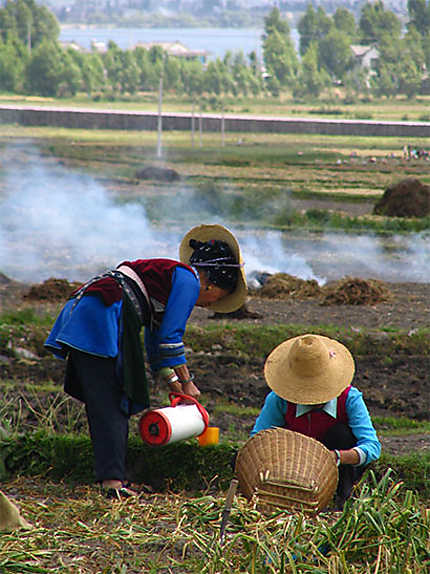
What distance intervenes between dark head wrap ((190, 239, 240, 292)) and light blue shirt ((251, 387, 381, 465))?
85 centimetres

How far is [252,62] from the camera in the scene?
17406 millimetres

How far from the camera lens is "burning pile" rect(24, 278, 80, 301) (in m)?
11.5

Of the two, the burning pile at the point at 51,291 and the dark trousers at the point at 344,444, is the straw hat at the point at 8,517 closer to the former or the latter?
the dark trousers at the point at 344,444

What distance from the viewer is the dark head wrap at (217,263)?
4176 mm

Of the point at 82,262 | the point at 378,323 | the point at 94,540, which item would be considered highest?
the point at 94,540

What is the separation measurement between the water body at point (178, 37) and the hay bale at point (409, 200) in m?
4.52

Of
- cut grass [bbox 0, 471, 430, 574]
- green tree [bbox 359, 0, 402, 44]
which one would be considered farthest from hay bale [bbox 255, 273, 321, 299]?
cut grass [bbox 0, 471, 430, 574]

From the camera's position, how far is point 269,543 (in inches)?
108

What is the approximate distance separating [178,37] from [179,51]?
332mm

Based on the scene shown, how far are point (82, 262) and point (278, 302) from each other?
513cm

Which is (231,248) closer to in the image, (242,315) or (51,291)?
(242,315)

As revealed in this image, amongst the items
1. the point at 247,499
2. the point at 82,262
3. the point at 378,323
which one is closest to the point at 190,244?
the point at 247,499

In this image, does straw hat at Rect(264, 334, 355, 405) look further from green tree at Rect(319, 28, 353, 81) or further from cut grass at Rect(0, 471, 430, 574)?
green tree at Rect(319, 28, 353, 81)

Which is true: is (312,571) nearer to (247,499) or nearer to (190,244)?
(247,499)
